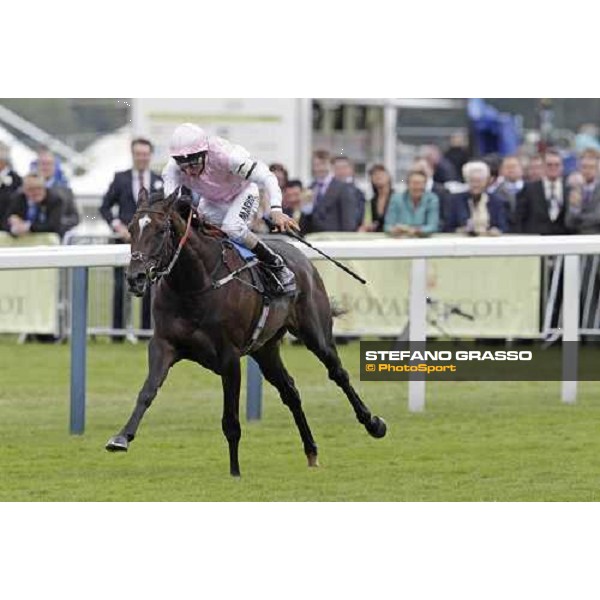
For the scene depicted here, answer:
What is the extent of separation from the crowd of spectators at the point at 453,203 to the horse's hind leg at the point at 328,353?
6268 mm

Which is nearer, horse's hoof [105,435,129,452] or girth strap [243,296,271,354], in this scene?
horse's hoof [105,435,129,452]

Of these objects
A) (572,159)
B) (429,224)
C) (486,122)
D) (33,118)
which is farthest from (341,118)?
(33,118)

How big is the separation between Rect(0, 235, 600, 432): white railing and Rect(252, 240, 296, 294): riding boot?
1334 millimetres

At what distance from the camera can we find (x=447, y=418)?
13.9 meters

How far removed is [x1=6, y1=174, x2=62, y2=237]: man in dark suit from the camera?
765 inches

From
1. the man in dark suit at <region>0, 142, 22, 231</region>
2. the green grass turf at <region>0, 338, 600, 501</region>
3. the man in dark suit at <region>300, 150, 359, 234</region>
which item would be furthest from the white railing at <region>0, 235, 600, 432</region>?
the man in dark suit at <region>0, 142, 22, 231</region>

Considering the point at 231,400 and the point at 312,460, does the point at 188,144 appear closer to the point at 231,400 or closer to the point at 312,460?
the point at 231,400

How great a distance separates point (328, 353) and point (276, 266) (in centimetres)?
82

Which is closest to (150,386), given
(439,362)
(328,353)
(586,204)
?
(328,353)

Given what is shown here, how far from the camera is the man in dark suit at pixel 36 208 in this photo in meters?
Result: 19.4

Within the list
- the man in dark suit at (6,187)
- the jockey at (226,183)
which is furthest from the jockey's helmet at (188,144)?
the man in dark suit at (6,187)

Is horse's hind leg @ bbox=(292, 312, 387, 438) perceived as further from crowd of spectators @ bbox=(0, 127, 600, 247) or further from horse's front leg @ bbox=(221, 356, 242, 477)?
crowd of spectators @ bbox=(0, 127, 600, 247)

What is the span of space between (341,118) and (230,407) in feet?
57.8

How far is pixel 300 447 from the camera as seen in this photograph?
487 inches
